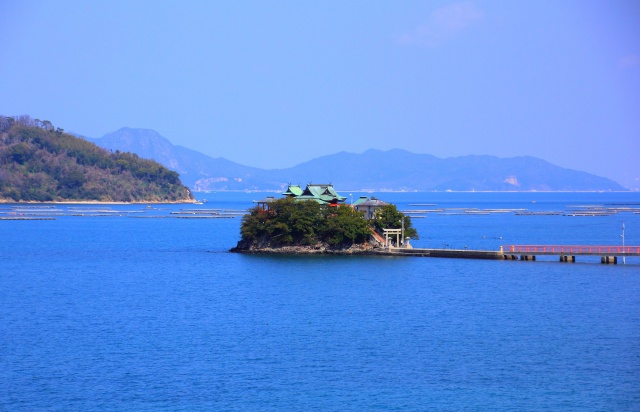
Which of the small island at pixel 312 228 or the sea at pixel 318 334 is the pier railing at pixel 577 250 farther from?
the small island at pixel 312 228

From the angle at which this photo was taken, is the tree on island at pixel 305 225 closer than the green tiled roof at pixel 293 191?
Yes

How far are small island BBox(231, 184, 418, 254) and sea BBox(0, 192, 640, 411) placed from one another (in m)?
2.51

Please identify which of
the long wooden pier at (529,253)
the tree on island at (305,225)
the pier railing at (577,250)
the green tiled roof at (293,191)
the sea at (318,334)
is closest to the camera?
the sea at (318,334)

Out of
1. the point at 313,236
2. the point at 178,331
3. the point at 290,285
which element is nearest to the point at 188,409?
the point at 178,331

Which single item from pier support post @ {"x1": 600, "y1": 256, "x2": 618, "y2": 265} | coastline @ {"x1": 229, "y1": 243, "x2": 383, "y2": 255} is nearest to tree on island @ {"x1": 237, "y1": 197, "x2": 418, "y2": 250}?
coastline @ {"x1": 229, "y1": 243, "x2": 383, "y2": 255}

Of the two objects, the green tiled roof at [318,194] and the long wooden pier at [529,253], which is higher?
the green tiled roof at [318,194]

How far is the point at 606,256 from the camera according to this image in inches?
3278

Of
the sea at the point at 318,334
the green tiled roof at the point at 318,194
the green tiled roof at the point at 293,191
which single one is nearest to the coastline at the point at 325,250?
the sea at the point at 318,334

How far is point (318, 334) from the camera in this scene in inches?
1943

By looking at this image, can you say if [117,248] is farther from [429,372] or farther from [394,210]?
[429,372]

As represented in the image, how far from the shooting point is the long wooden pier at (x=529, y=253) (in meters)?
83.4

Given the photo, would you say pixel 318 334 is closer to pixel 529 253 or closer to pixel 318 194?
pixel 529 253

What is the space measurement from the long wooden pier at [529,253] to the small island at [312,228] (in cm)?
330

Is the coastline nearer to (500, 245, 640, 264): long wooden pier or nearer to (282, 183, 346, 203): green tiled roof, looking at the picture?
(282, 183, 346, 203): green tiled roof
